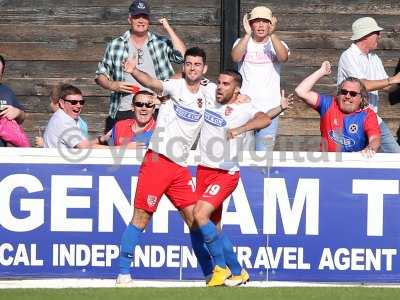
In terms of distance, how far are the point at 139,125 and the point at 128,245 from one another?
148 cm

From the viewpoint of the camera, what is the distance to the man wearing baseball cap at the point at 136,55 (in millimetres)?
11766

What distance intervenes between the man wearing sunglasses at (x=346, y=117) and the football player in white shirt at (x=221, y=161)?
2.84 ft

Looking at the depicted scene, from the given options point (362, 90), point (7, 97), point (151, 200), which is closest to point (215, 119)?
point (151, 200)

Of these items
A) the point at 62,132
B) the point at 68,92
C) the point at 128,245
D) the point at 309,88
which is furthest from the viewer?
the point at 68,92

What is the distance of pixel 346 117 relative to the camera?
35.8ft

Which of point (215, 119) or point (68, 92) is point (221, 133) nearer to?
point (215, 119)

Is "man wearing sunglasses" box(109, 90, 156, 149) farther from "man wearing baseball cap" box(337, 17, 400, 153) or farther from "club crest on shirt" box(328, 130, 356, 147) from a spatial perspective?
"man wearing baseball cap" box(337, 17, 400, 153)

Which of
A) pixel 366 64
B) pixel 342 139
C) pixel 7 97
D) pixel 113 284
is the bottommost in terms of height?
pixel 113 284

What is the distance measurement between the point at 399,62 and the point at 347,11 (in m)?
0.81

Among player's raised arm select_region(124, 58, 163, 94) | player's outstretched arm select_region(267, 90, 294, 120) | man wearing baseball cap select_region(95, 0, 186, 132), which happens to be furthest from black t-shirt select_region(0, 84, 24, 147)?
player's outstretched arm select_region(267, 90, 294, 120)

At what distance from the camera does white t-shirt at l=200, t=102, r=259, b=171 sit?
33.6 ft
